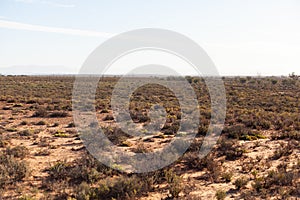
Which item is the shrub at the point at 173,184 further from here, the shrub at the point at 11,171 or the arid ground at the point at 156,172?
the shrub at the point at 11,171

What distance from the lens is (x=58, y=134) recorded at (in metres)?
13.0

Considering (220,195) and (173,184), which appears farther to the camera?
(173,184)

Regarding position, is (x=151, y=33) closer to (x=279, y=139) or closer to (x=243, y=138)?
(x=243, y=138)

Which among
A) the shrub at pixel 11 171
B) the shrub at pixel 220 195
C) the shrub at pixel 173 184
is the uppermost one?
the shrub at pixel 11 171

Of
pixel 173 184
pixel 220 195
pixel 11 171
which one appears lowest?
pixel 220 195

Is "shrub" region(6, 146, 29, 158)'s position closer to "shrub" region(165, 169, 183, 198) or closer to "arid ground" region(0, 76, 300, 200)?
"arid ground" region(0, 76, 300, 200)

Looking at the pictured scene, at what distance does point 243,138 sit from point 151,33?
23.9 ft

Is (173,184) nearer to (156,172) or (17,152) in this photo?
(156,172)

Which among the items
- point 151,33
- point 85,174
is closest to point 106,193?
point 85,174

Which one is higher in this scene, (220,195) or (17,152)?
(17,152)

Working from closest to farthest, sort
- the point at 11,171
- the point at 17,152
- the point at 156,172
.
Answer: the point at 11,171 → the point at 156,172 → the point at 17,152

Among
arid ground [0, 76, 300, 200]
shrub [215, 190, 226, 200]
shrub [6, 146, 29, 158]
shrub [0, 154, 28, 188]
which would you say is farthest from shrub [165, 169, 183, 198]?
shrub [6, 146, 29, 158]

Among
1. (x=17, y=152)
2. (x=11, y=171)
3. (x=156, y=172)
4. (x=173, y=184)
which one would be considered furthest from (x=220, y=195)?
(x=17, y=152)

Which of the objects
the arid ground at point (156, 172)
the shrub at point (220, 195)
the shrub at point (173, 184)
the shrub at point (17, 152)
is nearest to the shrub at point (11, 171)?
the arid ground at point (156, 172)
